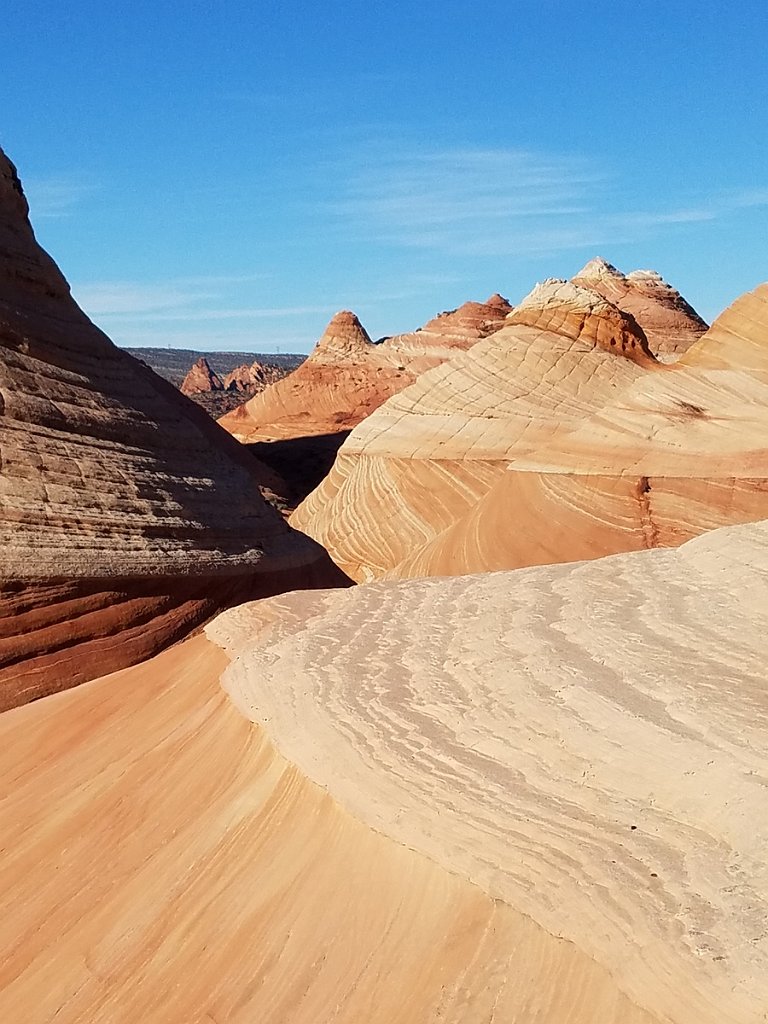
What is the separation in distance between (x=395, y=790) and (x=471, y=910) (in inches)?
22.0

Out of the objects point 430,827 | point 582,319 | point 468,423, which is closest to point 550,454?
point 468,423

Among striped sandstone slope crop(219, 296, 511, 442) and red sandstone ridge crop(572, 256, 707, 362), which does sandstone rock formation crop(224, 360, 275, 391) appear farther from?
red sandstone ridge crop(572, 256, 707, 362)

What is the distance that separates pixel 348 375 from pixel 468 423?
19265 mm

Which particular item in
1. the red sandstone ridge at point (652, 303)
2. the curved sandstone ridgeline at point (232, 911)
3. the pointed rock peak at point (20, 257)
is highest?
the red sandstone ridge at point (652, 303)

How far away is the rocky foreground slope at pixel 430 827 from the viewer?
251 cm

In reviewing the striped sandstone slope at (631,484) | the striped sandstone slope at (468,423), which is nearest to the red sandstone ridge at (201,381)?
the striped sandstone slope at (468,423)

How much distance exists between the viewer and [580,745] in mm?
3287

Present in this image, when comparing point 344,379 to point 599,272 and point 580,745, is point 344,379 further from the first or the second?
point 580,745

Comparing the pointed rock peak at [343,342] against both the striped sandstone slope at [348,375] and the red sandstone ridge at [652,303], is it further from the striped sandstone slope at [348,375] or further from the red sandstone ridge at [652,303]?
the red sandstone ridge at [652,303]

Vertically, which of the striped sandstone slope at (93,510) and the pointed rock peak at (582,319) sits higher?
the pointed rock peak at (582,319)

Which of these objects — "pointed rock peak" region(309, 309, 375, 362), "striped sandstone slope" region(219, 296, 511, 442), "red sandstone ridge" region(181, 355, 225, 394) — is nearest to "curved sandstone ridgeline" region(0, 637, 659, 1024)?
"striped sandstone slope" region(219, 296, 511, 442)

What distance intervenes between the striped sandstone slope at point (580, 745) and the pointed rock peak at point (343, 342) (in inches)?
1176

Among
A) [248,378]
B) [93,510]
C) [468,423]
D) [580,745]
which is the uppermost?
[468,423]

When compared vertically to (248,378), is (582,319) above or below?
above
